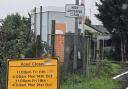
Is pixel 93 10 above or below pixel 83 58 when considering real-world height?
above

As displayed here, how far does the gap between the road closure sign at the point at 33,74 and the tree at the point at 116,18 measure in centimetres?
2872

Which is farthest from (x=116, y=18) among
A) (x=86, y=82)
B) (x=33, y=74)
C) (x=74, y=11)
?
(x=33, y=74)

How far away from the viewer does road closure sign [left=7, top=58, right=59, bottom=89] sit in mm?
8617

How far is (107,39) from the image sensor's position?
132ft

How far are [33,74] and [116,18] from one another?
96.6 feet

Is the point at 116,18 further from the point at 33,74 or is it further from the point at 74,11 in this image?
the point at 33,74

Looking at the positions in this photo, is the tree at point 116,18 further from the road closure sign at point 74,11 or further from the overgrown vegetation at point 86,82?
the road closure sign at point 74,11

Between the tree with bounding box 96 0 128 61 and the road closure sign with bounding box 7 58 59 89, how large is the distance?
2872cm

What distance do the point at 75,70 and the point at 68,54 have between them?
0.75 meters

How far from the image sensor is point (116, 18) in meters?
37.7

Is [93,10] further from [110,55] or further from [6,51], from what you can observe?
[6,51]

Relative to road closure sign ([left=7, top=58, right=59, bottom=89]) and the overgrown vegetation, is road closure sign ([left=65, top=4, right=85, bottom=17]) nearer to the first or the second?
the overgrown vegetation

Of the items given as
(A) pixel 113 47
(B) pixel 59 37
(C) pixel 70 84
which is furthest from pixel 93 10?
(C) pixel 70 84

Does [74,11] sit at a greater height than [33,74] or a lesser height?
greater
